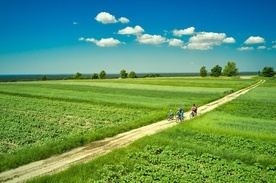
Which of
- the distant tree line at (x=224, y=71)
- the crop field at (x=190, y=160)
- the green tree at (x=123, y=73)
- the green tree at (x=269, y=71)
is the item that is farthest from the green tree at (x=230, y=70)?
the crop field at (x=190, y=160)

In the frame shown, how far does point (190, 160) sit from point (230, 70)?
17424 centimetres

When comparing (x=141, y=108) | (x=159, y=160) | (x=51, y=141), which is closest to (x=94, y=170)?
(x=159, y=160)

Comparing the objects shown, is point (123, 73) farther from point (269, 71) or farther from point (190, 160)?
point (190, 160)

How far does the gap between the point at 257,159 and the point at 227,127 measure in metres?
9.30

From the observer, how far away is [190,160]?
16.3 metres

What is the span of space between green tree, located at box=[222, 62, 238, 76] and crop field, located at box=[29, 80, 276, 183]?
163 metres

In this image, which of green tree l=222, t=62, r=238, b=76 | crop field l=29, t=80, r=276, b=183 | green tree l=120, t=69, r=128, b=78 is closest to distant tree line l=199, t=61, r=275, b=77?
green tree l=222, t=62, r=238, b=76

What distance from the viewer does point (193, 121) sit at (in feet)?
93.8

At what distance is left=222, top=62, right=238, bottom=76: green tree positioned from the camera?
17638 cm

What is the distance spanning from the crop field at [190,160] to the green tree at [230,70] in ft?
535

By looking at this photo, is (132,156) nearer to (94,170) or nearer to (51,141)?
(94,170)

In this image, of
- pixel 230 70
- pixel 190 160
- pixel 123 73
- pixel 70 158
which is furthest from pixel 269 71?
pixel 70 158

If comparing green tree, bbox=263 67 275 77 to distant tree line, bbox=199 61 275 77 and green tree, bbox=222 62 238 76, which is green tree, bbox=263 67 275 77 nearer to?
distant tree line, bbox=199 61 275 77

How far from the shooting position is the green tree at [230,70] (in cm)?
17638
